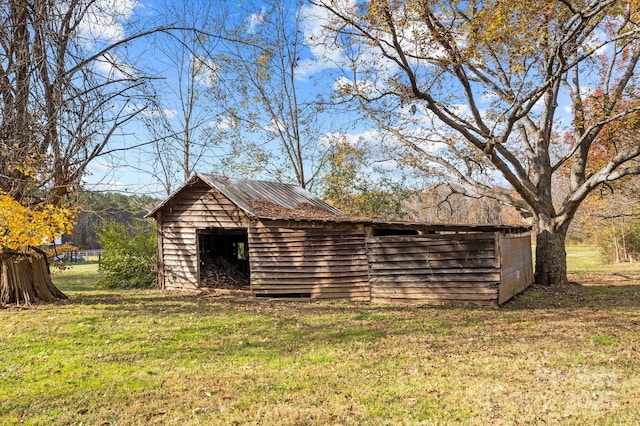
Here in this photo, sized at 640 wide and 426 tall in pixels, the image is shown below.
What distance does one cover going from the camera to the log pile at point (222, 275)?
1731 cm

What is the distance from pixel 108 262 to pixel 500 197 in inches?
643

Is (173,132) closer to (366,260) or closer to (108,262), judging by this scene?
(366,260)

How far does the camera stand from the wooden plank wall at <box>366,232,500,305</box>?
472 inches

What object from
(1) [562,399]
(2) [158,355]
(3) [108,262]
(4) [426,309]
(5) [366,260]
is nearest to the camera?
(1) [562,399]

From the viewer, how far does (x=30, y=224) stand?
1084 centimetres

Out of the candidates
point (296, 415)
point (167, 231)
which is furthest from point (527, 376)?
point (167, 231)

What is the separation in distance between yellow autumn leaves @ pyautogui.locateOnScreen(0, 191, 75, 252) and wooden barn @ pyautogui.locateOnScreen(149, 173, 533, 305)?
524cm

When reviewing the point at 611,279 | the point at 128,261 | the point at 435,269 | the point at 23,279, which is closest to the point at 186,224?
the point at 128,261

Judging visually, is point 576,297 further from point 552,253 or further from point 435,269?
point 435,269

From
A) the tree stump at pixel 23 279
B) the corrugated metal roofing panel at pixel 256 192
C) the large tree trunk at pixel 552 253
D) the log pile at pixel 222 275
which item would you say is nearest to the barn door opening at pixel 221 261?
the log pile at pixel 222 275

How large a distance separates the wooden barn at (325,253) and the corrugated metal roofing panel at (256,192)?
7 cm

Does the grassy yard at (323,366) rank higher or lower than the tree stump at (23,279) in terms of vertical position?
lower

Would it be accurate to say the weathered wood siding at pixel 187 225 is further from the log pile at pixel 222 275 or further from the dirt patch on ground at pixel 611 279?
the dirt patch on ground at pixel 611 279

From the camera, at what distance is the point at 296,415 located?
484cm
